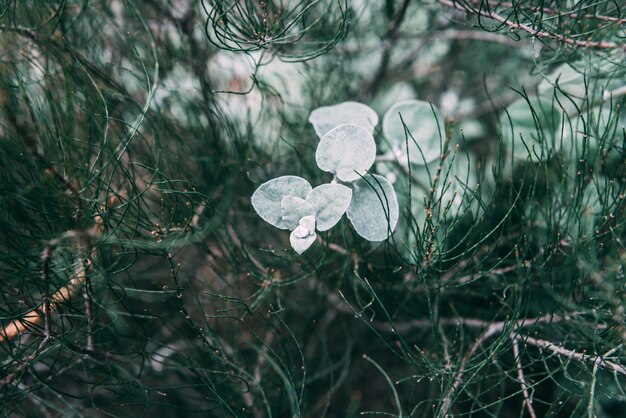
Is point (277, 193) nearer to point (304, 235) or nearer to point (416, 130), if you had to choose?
point (304, 235)

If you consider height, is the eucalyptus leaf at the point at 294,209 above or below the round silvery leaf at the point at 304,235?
above

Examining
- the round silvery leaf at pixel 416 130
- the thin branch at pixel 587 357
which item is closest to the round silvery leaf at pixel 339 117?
the round silvery leaf at pixel 416 130

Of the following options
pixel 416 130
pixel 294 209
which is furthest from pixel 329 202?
pixel 416 130

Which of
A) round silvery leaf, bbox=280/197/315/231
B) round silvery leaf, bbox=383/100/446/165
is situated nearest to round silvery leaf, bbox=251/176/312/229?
round silvery leaf, bbox=280/197/315/231

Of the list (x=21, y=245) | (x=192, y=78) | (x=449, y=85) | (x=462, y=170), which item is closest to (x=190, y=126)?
(x=192, y=78)

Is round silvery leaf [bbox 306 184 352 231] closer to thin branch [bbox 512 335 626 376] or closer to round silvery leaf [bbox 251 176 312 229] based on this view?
round silvery leaf [bbox 251 176 312 229]

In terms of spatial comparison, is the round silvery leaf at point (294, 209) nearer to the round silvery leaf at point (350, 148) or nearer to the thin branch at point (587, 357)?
the round silvery leaf at point (350, 148)
